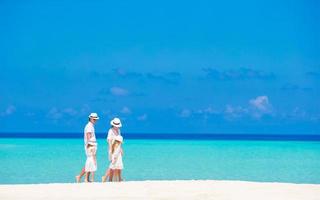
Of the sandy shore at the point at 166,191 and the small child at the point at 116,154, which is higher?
the small child at the point at 116,154

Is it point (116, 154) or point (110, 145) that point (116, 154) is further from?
point (110, 145)

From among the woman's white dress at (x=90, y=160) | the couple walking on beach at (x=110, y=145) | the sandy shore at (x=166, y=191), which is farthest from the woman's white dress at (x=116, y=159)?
the sandy shore at (x=166, y=191)

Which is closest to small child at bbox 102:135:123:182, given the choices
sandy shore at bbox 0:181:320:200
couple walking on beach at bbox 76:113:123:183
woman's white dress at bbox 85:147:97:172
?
couple walking on beach at bbox 76:113:123:183

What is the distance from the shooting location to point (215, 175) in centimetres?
1984

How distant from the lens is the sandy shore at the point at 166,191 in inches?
385

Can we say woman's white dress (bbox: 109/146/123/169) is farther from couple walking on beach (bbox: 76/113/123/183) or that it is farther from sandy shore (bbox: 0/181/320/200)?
sandy shore (bbox: 0/181/320/200)

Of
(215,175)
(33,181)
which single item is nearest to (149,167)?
(215,175)

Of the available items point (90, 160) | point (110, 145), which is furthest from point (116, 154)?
point (90, 160)

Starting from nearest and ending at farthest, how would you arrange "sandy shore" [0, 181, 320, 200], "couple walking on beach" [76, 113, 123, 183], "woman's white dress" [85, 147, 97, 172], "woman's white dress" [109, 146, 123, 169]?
1. "sandy shore" [0, 181, 320, 200]
2. "couple walking on beach" [76, 113, 123, 183]
3. "woman's white dress" [85, 147, 97, 172]
4. "woman's white dress" [109, 146, 123, 169]

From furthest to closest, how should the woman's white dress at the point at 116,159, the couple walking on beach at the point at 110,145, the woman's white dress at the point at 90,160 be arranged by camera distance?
the woman's white dress at the point at 116,159 → the woman's white dress at the point at 90,160 → the couple walking on beach at the point at 110,145

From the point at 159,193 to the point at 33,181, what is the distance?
813cm

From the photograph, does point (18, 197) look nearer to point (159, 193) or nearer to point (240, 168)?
point (159, 193)

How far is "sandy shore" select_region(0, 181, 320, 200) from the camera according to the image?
9781 mm

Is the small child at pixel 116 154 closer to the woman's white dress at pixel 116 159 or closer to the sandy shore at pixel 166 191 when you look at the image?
the woman's white dress at pixel 116 159
